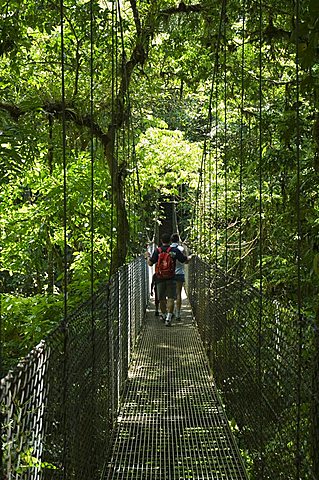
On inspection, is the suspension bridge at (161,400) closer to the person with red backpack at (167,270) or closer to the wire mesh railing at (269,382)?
the wire mesh railing at (269,382)

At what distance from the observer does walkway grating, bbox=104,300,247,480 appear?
2699mm

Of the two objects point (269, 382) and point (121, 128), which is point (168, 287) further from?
point (269, 382)

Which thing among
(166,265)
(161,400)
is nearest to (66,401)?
(161,400)

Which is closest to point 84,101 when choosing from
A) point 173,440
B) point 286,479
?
point 173,440

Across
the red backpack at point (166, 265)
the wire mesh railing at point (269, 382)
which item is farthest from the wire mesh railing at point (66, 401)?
the red backpack at point (166, 265)

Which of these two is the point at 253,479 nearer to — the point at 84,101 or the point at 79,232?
the point at 84,101

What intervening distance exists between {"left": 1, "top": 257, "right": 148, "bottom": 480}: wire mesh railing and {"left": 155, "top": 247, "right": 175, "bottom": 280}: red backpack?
9.30 ft

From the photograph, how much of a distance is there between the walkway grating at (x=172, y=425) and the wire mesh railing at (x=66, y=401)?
0.11 metres

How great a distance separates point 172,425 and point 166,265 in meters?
2.88

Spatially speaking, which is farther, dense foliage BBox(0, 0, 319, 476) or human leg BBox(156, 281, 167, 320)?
human leg BBox(156, 281, 167, 320)

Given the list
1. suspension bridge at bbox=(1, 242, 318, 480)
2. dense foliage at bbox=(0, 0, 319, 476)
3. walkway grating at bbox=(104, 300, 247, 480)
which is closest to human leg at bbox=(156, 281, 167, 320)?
dense foliage at bbox=(0, 0, 319, 476)

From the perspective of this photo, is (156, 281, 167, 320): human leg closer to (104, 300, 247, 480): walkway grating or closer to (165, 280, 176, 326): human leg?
(165, 280, 176, 326): human leg

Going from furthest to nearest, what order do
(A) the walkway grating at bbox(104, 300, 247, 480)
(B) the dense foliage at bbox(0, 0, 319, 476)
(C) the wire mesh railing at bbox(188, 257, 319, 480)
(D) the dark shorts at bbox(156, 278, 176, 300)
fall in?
(D) the dark shorts at bbox(156, 278, 176, 300), (B) the dense foliage at bbox(0, 0, 319, 476), (A) the walkway grating at bbox(104, 300, 247, 480), (C) the wire mesh railing at bbox(188, 257, 319, 480)

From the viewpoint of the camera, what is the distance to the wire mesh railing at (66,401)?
1209 mm
